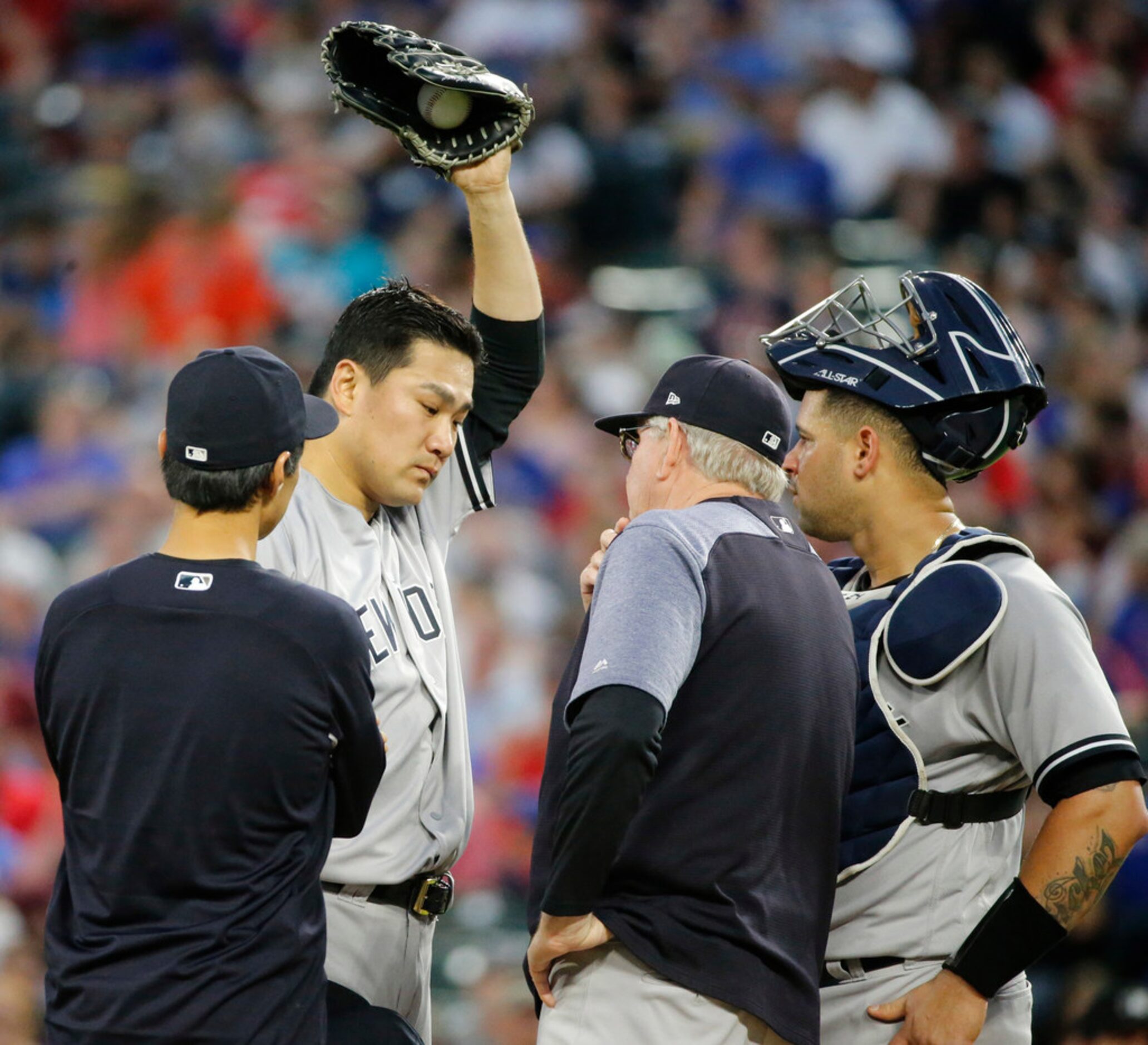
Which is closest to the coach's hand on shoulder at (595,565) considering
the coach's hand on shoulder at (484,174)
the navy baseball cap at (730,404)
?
the navy baseball cap at (730,404)

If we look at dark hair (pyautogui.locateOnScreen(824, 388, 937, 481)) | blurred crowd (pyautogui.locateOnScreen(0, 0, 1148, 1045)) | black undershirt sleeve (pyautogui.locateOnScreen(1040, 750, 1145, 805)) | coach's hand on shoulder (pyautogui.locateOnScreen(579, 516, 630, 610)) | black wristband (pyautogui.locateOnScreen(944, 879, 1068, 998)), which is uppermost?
dark hair (pyautogui.locateOnScreen(824, 388, 937, 481))

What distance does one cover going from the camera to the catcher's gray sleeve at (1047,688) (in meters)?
2.34

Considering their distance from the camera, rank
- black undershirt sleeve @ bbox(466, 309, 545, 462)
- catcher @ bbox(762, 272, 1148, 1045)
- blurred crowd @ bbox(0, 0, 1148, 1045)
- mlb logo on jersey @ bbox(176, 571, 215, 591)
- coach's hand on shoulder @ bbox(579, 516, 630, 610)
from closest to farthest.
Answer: mlb logo on jersey @ bbox(176, 571, 215, 591)
catcher @ bbox(762, 272, 1148, 1045)
coach's hand on shoulder @ bbox(579, 516, 630, 610)
black undershirt sleeve @ bbox(466, 309, 545, 462)
blurred crowd @ bbox(0, 0, 1148, 1045)

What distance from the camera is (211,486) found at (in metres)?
2.07

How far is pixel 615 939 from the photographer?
229 cm

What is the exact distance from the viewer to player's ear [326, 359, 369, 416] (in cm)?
280

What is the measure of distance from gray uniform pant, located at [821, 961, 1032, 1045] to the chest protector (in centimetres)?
18

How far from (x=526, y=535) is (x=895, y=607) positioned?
407 centimetres

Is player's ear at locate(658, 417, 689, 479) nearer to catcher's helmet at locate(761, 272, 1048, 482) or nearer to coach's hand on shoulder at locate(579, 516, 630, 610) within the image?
coach's hand on shoulder at locate(579, 516, 630, 610)

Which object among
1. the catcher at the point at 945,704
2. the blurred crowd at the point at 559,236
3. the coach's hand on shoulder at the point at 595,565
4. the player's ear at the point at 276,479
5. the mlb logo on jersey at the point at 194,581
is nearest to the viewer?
the mlb logo on jersey at the point at 194,581

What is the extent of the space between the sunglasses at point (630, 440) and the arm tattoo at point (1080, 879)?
1.01 m

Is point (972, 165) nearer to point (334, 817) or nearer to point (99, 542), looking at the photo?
point (99, 542)

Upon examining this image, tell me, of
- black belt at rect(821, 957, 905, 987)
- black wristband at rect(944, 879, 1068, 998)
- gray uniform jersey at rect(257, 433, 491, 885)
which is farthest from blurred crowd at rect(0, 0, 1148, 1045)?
black wristband at rect(944, 879, 1068, 998)

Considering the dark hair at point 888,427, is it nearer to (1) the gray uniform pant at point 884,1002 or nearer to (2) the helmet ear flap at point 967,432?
(2) the helmet ear flap at point 967,432
